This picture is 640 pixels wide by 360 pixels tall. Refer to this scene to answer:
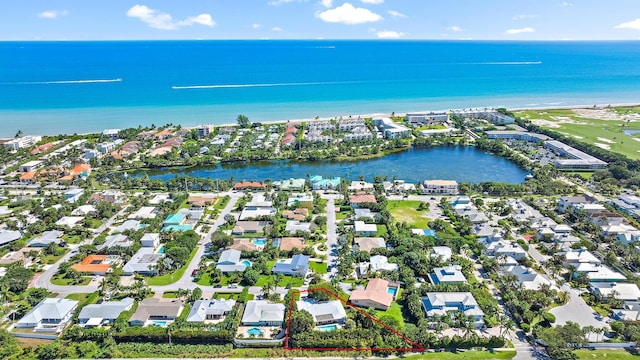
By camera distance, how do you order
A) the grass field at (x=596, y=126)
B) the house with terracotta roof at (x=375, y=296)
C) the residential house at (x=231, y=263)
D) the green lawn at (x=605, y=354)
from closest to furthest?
1. the green lawn at (x=605, y=354)
2. the house with terracotta roof at (x=375, y=296)
3. the residential house at (x=231, y=263)
4. the grass field at (x=596, y=126)

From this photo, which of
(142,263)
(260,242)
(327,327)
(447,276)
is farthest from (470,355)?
(142,263)

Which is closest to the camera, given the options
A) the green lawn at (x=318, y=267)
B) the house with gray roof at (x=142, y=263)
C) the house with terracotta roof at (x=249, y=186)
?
the house with gray roof at (x=142, y=263)

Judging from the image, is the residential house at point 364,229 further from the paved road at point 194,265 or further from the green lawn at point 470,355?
the green lawn at point 470,355

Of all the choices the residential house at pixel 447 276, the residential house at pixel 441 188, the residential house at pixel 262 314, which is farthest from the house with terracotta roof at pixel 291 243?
the residential house at pixel 441 188

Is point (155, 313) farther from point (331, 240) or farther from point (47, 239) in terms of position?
point (47, 239)

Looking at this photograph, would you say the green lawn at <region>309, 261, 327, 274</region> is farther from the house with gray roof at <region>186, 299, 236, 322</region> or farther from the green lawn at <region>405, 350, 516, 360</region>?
the green lawn at <region>405, 350, 516, 360</region>

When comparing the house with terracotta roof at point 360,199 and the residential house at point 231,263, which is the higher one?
the house with terracotta roof at point 360,199
